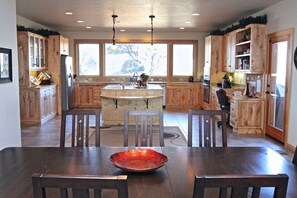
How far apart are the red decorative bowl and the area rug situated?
10.8 feet

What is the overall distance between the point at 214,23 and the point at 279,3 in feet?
9.46

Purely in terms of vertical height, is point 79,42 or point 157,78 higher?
point 79,42

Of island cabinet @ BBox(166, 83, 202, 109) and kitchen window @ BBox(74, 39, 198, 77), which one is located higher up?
kitchen window @ BBox(74, 39, 198, 77)

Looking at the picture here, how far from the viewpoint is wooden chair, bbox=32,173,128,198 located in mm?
1080

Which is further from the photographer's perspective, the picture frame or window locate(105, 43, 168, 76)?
window locate(105, 43, 168, 76)

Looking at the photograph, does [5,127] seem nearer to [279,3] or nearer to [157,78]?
[279,3]

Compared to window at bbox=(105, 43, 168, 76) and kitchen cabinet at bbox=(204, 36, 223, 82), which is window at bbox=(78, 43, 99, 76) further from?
kitchen cabinet at bbox=(204, 36, 223, 82)

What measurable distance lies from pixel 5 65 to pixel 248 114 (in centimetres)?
478

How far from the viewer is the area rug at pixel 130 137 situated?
572 centimetres

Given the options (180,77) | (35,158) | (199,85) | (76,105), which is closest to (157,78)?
(180,77)

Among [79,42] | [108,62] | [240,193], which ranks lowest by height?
[240,193]

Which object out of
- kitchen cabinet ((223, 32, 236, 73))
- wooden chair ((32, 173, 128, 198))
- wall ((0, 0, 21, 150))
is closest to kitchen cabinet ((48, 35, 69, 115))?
wall ((0, 0, 21, 150))

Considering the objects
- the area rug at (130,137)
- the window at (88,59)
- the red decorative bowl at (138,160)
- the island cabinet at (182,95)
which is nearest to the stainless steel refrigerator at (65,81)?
the window at (88,59)

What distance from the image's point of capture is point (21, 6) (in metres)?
6.23
